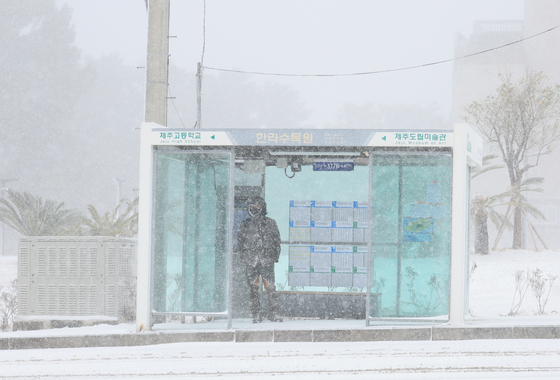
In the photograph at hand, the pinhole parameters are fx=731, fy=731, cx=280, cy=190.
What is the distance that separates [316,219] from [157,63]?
347 centimetres

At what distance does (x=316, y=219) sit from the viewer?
11.6 m

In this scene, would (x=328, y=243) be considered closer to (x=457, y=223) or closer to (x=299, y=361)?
(x=457, y=223)

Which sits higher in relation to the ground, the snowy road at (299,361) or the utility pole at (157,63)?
the utility pole at (157,63)

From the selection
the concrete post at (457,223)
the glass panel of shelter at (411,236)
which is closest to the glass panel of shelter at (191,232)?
the glass panel of shelter at (411,236)

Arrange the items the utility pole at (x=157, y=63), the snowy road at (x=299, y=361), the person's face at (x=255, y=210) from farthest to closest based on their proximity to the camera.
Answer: the utility pole at (x=157, y=63) < the person's face at (x=255, y=210) < the snowy road at (x=299, y=361)

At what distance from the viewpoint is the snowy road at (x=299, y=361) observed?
714cm

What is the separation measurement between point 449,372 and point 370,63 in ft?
252

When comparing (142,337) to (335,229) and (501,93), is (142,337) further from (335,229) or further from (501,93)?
(501,93)

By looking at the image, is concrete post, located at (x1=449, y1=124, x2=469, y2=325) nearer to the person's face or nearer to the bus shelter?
the bus shelter

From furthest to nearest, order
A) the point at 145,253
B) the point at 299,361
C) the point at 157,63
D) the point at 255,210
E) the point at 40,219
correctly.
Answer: the point at 40,219 → the point at 157,63 → the point at 255,210 → the point at 145,253 → the point at 299,361

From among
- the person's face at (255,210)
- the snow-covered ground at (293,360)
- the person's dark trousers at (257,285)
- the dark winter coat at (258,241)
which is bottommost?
the snow-covered ground at (293,360)

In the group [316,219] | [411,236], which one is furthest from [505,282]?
[411,236]

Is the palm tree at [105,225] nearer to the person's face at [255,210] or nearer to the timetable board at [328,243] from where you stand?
the timetable board at [328,243]

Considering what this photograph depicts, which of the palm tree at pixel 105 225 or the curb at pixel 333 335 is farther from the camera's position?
the palm tree at pixel 105 225
